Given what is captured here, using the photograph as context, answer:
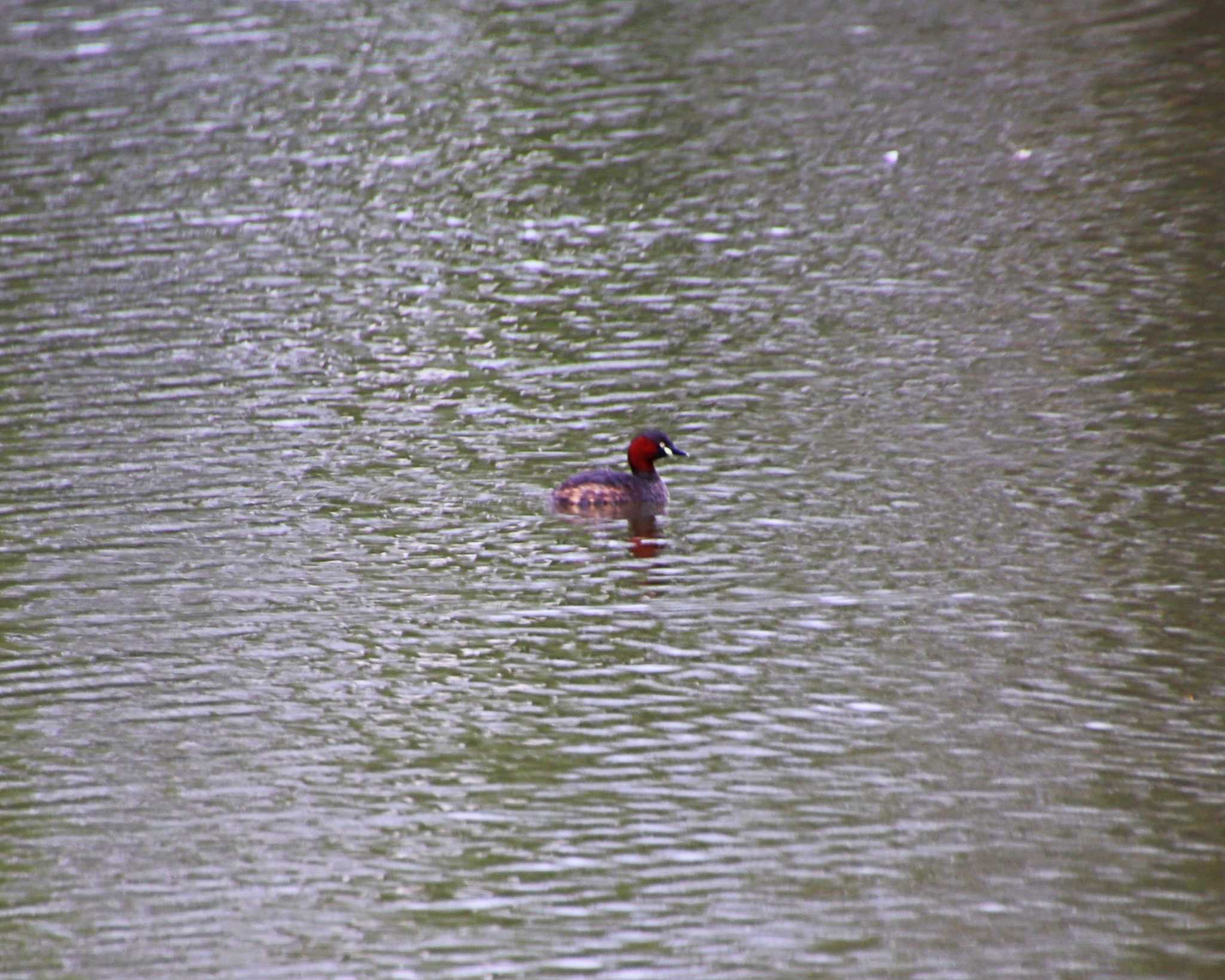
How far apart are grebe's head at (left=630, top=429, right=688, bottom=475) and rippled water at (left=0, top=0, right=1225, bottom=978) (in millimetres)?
497

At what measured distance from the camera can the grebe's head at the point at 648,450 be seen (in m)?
19.3

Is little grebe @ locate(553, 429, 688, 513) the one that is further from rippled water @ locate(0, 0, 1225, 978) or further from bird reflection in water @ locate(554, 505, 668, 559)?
rippled water @ locate(0, 0, 1225, 978)

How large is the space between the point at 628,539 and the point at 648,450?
113cm

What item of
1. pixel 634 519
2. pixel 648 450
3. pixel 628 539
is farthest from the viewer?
pixel 648 450

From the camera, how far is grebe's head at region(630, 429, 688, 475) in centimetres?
1930

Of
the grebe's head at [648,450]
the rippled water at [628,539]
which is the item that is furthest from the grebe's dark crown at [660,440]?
the rippled water at [628,539]

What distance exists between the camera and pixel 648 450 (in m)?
19.3

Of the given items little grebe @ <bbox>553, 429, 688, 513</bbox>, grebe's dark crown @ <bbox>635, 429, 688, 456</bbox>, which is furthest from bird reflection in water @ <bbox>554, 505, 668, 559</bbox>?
grebe's dark crown @ <bbox>635, 429, 688, 456</bbox>

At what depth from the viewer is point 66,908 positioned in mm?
12422

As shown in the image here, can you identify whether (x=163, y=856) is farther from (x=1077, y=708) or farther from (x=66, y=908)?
(x=1077, y=708)

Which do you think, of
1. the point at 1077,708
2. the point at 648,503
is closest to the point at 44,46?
the point at 648,503

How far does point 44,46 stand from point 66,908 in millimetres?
37375

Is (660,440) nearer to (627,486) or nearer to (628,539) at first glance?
(627,486)

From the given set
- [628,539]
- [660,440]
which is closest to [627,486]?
[628,539]
